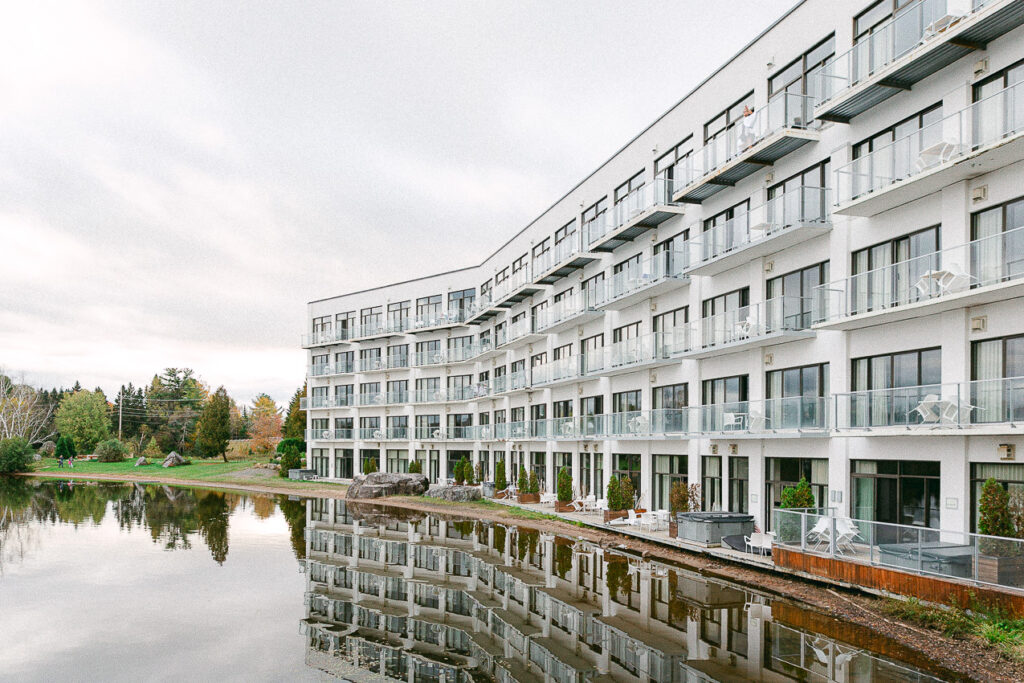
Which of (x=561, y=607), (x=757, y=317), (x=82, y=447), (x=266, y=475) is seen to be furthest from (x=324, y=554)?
(x=82, y=447)

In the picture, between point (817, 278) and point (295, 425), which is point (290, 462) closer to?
point (295, 425)

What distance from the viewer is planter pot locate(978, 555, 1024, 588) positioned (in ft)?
42.2

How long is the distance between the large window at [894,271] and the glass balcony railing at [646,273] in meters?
8.58

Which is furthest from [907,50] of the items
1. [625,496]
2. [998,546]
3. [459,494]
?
[459,494]

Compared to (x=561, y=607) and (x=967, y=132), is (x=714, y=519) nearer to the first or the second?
(x=561, y=607)

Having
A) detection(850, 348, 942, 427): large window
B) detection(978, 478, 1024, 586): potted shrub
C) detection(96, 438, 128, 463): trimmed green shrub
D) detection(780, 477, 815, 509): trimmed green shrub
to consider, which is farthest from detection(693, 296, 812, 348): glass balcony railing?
detection(96, 438, 128, 463): trimmed green shrub

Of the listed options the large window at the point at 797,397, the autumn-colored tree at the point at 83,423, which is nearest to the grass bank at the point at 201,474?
the autumn-colored tree at the point at 83,423

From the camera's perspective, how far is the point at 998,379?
51.2 feet

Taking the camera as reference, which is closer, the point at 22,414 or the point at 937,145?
the point at 937,145

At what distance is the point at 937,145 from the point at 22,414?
309ft

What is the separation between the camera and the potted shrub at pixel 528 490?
1566 inches

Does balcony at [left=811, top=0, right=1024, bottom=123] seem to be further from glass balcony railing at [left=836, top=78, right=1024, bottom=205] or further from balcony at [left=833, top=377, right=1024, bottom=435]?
balcony at [left=833, top=377, right=1024, bottom=435]

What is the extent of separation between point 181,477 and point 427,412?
78.2 feet

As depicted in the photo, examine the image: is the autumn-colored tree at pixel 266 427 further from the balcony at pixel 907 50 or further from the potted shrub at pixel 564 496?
the balcony at pixel 907 50
